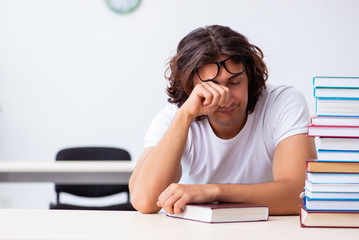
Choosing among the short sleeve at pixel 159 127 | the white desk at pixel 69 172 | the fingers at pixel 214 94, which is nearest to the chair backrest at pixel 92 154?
the white desk at pixel 69 172

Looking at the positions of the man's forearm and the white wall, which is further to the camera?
the white wall

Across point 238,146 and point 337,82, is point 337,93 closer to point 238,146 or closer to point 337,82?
point 337,82

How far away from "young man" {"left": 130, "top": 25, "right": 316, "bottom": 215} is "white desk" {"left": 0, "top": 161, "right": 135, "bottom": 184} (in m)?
1.04

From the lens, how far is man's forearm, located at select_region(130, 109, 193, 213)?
1302 mm

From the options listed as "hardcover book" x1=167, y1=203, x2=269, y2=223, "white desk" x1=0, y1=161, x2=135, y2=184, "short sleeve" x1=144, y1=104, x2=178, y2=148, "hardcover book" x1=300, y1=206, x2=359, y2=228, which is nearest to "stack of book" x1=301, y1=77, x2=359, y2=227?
"hardcover book" x1=300, y1=206, x2=359, y2=228

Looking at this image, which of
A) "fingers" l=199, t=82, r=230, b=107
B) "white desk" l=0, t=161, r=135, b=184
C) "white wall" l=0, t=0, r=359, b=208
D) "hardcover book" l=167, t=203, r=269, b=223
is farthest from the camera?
"white wall" l=0, t=0, r=359, b=208

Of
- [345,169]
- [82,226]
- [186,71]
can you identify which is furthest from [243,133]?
[82,226]

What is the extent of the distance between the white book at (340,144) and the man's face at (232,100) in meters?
0.49

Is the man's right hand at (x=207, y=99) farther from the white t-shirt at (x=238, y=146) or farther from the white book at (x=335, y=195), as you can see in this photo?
the white book at (x=335, y=195)

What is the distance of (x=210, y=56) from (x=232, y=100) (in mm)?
157

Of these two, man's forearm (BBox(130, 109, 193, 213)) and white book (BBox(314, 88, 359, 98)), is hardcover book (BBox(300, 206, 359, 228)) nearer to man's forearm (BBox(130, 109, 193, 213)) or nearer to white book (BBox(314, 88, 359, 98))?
white book (BBox(314, 88, 359, 98))

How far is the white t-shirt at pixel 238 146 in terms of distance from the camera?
1.54m

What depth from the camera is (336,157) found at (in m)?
0.96

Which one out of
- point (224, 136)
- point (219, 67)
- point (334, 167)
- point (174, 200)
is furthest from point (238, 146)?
point (334, 167)
